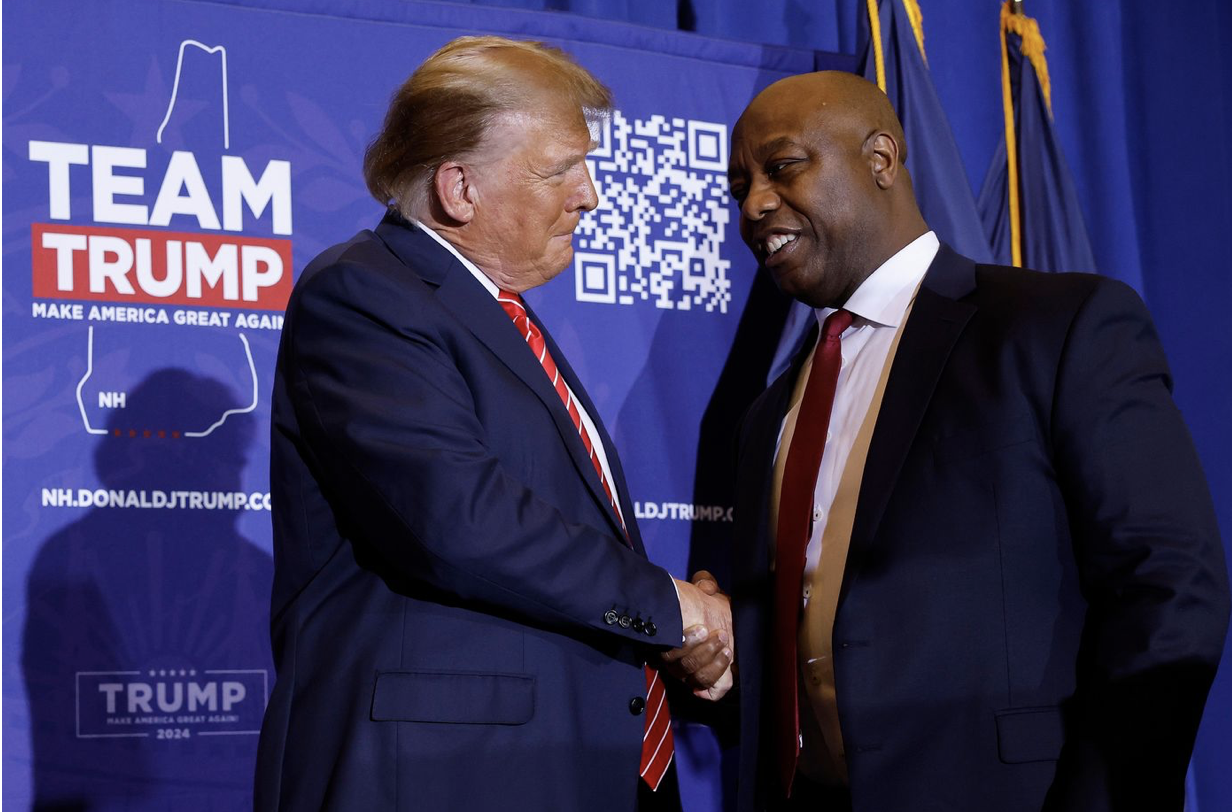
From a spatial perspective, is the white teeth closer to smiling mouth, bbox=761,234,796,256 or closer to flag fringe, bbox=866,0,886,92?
smiling mouth, bbox=761,234,796,256

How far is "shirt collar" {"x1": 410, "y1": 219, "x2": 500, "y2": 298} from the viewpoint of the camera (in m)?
2.46

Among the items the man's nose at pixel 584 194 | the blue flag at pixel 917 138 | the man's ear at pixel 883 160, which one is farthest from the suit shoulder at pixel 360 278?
the blue flag at pixel 917 138

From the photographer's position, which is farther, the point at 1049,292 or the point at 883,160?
the point at 883,160

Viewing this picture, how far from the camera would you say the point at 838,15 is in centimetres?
440

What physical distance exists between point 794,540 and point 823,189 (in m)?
0.68

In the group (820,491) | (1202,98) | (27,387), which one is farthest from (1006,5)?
(27,387)

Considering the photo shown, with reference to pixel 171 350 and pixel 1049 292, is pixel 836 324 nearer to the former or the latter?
pixel 1049 292

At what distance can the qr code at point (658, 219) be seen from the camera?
3.56 metres

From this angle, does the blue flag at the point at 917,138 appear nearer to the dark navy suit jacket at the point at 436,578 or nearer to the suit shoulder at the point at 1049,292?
the suit shoulder at the point at 1049,292

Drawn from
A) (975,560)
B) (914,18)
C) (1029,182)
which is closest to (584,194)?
(975,560)

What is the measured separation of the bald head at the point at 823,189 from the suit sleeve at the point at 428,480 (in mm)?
735

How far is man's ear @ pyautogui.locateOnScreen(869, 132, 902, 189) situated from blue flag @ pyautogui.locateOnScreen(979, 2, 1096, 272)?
137 cm

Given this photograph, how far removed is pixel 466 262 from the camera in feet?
8.20

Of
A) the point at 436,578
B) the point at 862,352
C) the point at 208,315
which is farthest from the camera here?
the point at 208,315
